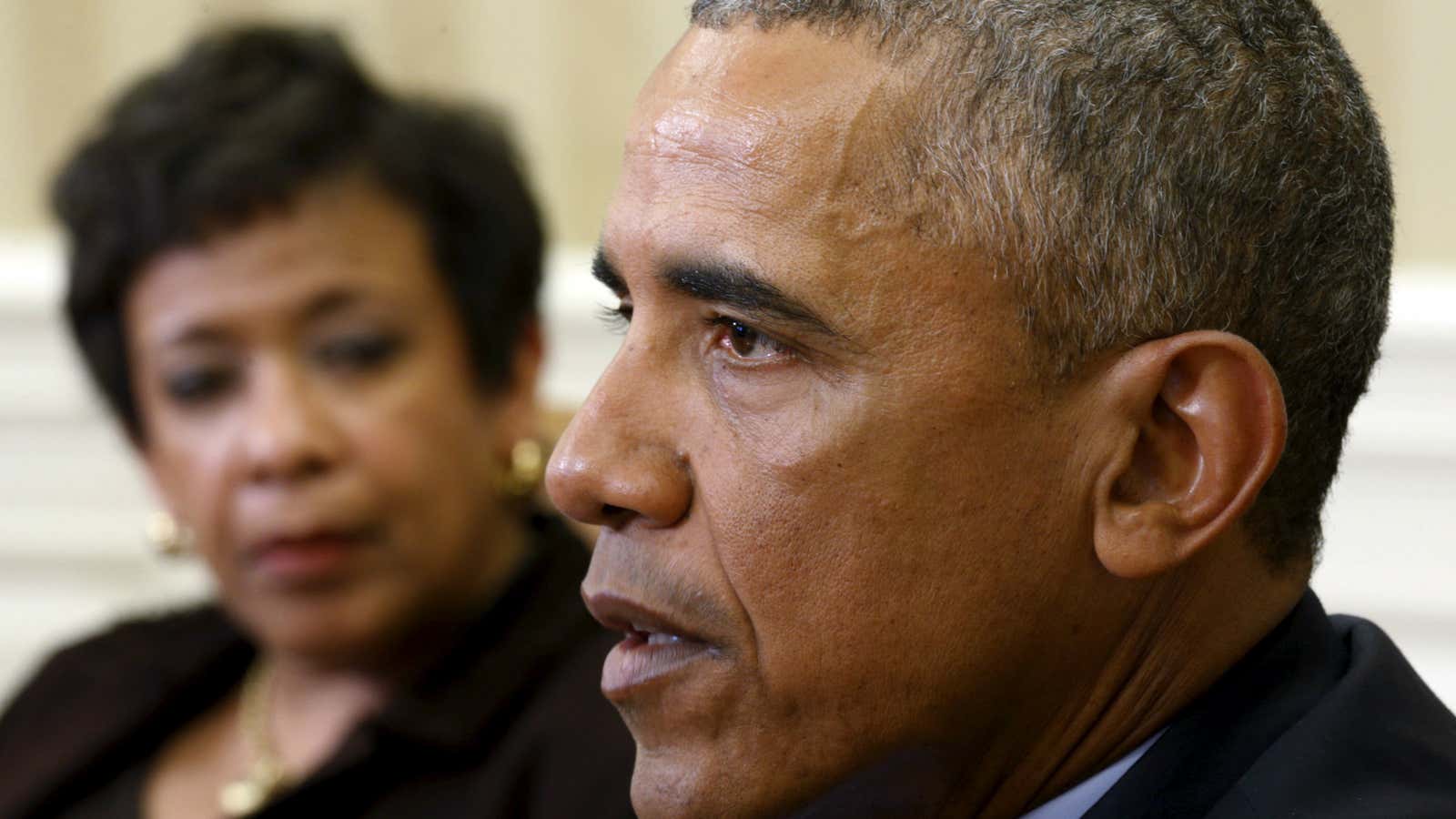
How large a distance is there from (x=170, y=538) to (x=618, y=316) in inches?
54.8

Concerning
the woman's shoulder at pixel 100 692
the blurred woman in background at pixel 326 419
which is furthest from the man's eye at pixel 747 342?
the woman's shoulder at pixel 100 692

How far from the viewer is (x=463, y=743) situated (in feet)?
7.41

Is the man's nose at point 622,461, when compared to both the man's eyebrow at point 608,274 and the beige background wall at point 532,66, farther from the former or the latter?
the beige background wall at point 532,66

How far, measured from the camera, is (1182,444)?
4.42ft

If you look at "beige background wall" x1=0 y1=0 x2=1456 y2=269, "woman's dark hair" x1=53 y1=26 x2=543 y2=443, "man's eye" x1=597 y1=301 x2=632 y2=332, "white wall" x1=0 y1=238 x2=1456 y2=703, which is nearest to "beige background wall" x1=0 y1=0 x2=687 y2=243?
"beige background wall" x1=0 y1=0 x2=1456 y2=269

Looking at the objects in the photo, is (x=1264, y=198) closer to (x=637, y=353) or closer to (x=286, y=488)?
(x=637, y=353)

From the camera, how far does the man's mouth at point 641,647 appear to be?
1400 millimetres

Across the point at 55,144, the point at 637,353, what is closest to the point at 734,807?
the point at 637,353

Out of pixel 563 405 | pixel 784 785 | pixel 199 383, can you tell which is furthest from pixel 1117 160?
A: pixel 563 405

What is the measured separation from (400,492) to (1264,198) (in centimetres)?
144

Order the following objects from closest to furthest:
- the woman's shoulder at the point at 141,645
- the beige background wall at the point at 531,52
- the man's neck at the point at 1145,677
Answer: the man's neck at the point at 1145,677, the woman's shoulder at the point at 141,645, the beige background wall at the point at 531,52

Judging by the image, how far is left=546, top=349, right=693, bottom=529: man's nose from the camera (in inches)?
54.2

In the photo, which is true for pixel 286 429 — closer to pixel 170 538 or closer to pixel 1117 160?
pixel 170 538

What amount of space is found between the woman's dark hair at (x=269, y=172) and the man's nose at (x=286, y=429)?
0.76ft
